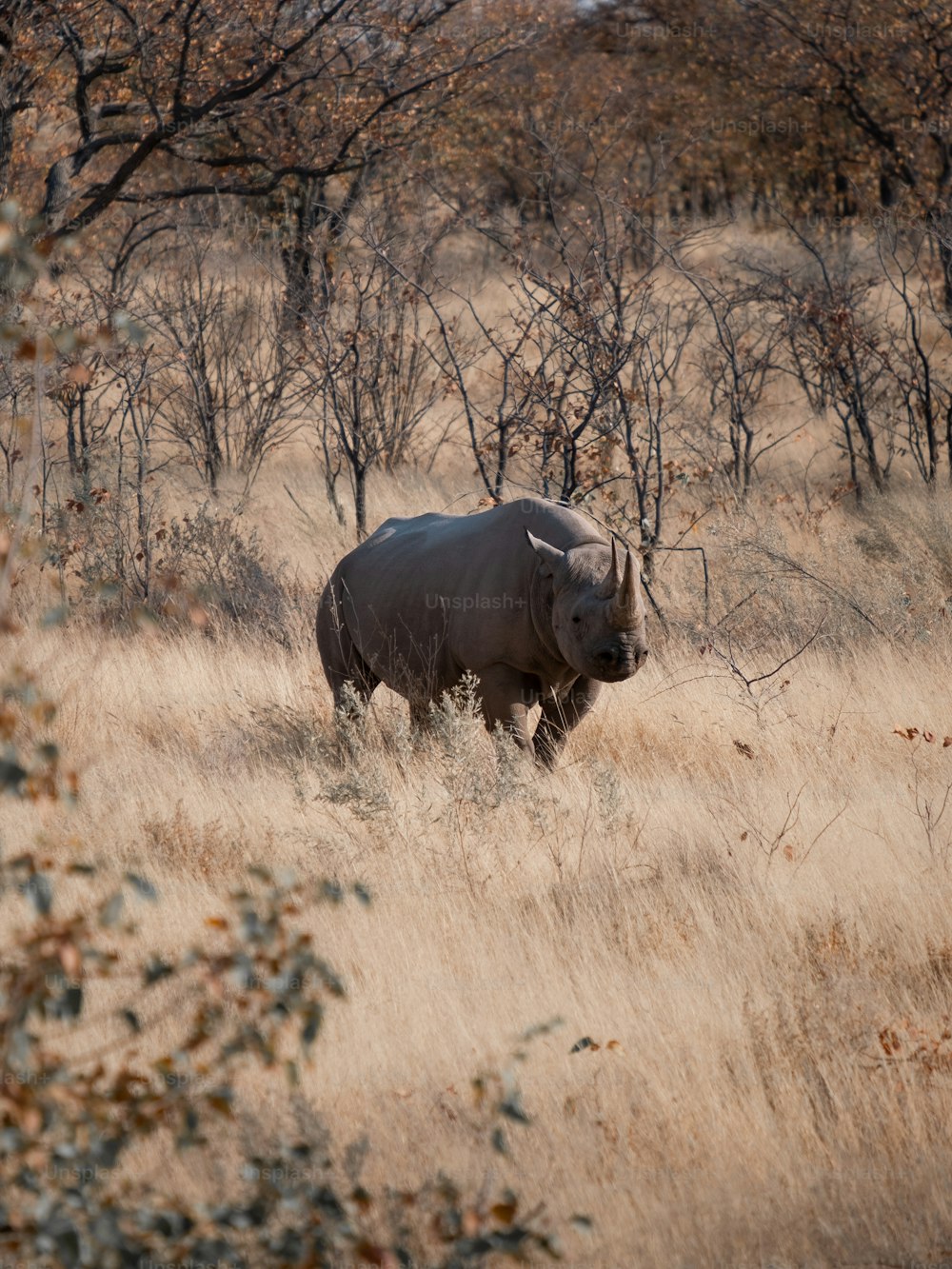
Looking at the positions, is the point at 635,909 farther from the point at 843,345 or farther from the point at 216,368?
the point at 216,368

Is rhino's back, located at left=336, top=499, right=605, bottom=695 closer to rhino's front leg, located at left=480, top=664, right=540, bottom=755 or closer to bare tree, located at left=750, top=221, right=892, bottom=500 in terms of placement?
rhino's front leg, located at left=480, top=664, right=540, bottom=755

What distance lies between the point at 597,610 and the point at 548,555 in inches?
21.6

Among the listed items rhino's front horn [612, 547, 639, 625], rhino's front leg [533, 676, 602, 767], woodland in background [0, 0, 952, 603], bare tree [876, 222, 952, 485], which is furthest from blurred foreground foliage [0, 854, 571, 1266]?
bare tree [876, 222, 952, 485]

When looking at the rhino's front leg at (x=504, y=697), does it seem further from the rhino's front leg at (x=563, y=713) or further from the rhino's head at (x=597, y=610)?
the rhino's head at (x=597, y=610)

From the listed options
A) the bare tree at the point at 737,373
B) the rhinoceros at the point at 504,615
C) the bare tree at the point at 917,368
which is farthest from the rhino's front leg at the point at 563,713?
the bare tree at the point at 917,368

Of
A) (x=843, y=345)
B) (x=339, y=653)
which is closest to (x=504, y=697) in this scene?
(x=339, y=653)

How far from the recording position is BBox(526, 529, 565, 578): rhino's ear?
729cm

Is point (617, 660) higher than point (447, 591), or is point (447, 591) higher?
point (447, 591)

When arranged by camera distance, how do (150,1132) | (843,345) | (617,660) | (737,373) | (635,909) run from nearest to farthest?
(150,1132) → (635,909) → (617,660) → (737,373) → (843,345)

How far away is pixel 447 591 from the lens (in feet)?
26.4

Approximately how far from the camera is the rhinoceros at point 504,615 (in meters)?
6.95

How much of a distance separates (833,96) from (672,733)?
19161 mm

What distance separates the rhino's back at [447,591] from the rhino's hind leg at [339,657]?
0.14 meters

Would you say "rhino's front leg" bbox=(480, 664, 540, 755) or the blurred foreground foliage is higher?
the blurred foreground foliage
